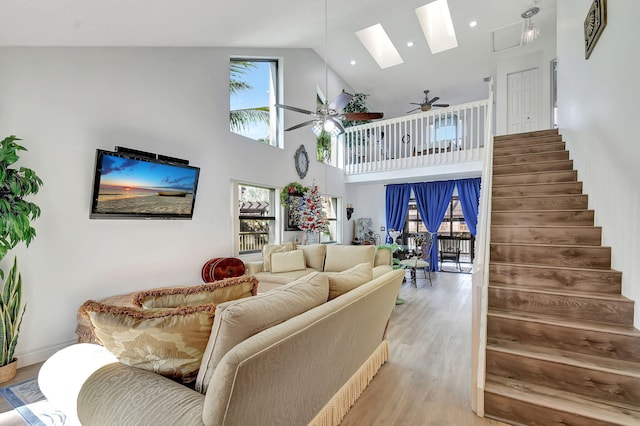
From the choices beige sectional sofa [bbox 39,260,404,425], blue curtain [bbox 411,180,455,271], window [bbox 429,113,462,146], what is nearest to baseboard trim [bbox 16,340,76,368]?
beige sectional sofa [bbox 39,260,404,425]

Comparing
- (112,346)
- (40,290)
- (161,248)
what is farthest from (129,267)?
(112,346)

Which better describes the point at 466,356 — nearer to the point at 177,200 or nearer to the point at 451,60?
the point at 177,200

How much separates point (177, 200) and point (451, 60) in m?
6.67

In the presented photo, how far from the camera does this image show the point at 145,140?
3381 millimetres

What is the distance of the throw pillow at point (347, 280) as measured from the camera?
5.97 ft

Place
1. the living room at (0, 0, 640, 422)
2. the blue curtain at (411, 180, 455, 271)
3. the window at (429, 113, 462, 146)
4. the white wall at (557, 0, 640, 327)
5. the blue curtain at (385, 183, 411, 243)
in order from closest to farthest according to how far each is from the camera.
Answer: the white wall at (557, 0, 640, 327), the living room at (0, 0, 640, 422), the window at (429, 113, 462, 146), the blue curtain at (411, 180, 455, 271), the blue curtain at (385, 183, 411, 243)

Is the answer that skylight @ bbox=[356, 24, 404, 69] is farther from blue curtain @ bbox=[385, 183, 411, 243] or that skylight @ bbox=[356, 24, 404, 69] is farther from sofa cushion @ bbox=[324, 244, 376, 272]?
sofa cushion @ bbox=[324, 244, 376, 272]

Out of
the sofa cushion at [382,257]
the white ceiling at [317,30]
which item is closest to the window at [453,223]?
the white ceiling at [317,30]

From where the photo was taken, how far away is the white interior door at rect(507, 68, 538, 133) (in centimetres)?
645

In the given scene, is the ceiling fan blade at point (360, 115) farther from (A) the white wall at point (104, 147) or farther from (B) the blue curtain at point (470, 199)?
(B) the blue curtain at point (470, 199)

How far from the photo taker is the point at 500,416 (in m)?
1.86

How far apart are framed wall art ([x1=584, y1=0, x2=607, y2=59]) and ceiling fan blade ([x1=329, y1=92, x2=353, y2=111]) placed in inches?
92.7

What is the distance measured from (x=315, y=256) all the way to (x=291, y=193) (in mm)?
1554

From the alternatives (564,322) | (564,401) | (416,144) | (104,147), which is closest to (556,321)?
(564,322)
